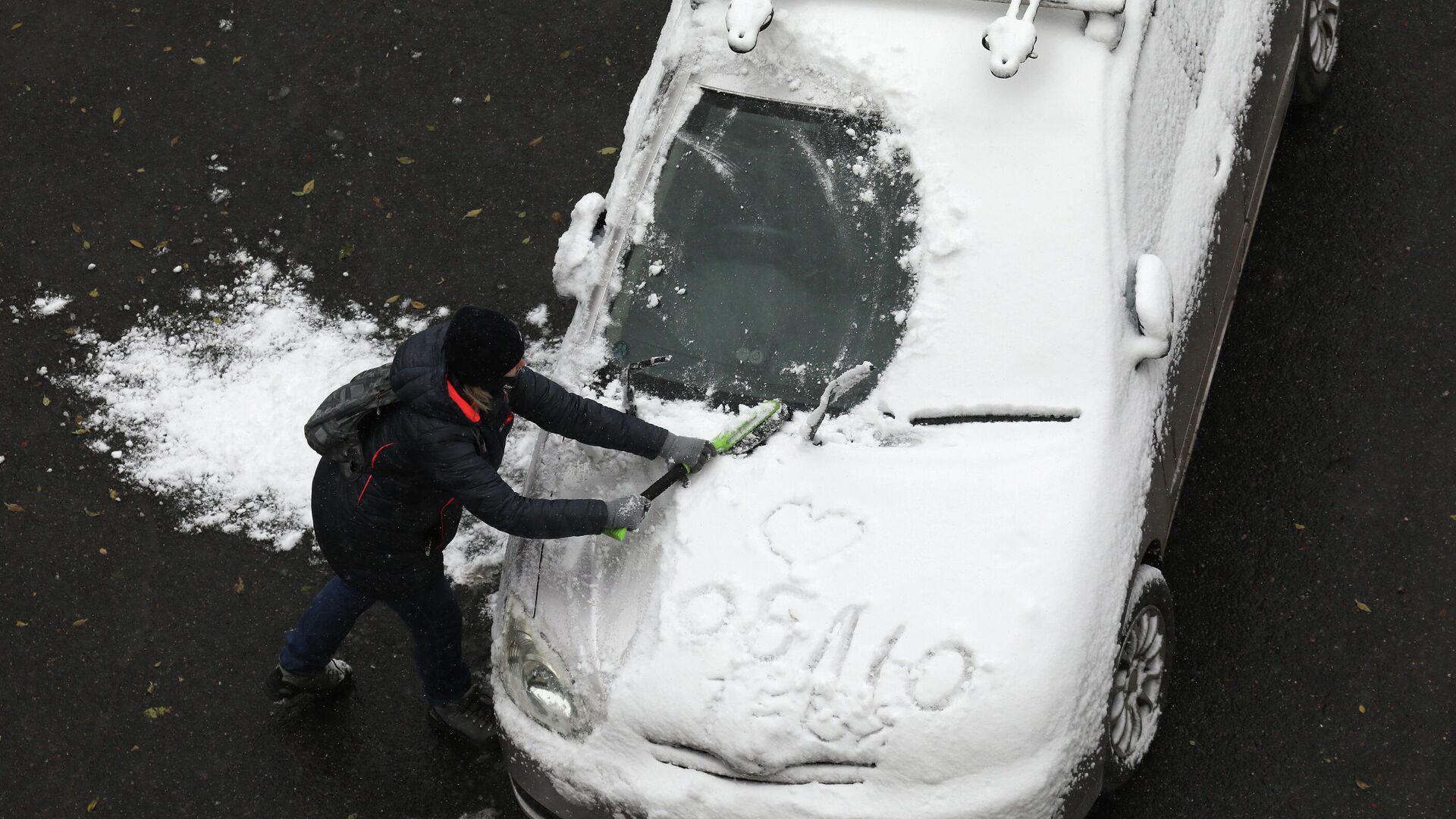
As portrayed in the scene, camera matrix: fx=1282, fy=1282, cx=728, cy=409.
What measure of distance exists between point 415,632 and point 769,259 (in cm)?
156

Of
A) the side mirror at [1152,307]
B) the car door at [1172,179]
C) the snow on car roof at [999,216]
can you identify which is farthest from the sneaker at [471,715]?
the side mirror at [1152,307]

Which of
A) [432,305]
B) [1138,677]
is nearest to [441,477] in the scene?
[1138,677]

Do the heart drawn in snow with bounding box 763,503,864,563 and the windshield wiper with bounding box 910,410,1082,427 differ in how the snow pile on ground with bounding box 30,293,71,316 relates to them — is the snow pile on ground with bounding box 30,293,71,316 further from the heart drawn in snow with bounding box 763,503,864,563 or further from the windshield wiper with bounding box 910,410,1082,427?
the windshield wiper with bounding box 910,410,1082,427

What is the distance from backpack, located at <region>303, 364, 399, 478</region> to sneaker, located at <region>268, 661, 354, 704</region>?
115cm

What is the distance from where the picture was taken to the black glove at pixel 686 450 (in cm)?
344

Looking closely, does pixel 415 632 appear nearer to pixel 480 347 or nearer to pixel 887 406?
pixel 480 347

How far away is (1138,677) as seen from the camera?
11.9 ft

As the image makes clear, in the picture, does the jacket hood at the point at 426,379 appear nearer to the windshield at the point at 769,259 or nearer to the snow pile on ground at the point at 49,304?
the windshield at the point at 769,259

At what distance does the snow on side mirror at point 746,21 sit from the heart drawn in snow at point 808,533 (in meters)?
1.34

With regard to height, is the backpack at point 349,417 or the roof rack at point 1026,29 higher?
the roof rack at point 1026,29

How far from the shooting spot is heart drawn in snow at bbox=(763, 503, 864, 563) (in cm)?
331

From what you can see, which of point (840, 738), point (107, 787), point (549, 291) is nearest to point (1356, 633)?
point (840, 738)

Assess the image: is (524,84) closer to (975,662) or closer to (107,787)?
(107,787)

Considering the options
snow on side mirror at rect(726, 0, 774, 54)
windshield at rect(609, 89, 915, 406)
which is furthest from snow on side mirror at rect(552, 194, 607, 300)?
snow on side mirror at rect(726, 0, 774, 54)
